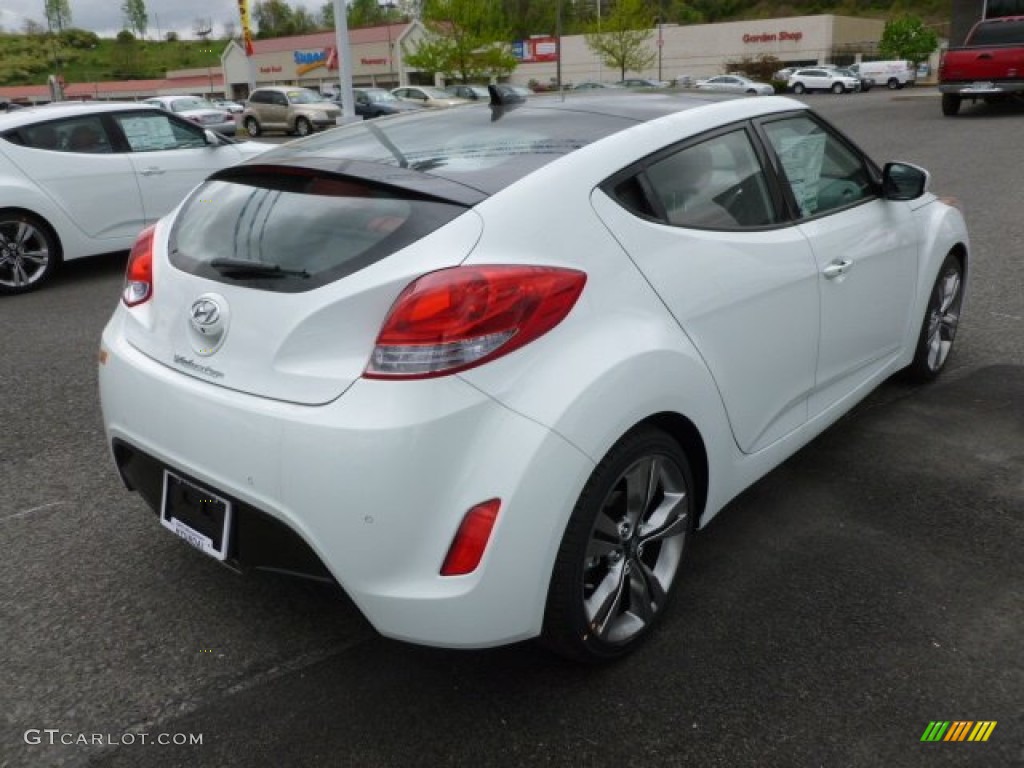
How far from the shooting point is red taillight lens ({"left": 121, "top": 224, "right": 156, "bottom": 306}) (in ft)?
9.14

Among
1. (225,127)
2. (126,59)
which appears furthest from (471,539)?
(126,59)

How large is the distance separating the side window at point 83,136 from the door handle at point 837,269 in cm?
715

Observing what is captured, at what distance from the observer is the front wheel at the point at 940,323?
4.39m

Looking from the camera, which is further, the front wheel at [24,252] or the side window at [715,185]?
the front wheel at [24,252]

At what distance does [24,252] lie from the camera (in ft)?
25.8

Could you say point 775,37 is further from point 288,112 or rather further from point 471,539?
point 471,539

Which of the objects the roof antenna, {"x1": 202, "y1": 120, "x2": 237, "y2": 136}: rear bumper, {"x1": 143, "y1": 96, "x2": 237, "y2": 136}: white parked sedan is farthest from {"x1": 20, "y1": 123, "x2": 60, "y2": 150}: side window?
{"x1": 202, "y1": 120, "x2": 237, "y2": 136}: rear bumper

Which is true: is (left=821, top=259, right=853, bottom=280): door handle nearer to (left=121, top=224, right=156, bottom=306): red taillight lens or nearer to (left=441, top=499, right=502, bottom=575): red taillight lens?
(left=441, top=499, right=502, bottom=575): red taillight lens

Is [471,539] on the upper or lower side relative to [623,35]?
lower

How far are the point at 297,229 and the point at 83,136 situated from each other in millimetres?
6841

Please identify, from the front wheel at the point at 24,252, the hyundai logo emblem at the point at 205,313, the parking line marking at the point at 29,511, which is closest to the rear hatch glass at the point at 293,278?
the hyundai logo emblem at the point at 205,313

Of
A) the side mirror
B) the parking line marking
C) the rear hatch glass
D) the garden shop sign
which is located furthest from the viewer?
the garden shop sign

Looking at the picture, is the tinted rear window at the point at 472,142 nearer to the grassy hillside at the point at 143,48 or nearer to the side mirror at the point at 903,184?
the side mirror at the point at 903,184

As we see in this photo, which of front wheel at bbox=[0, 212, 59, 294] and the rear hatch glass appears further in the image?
front wheel at bbox=[0, 212, 59, 294]
